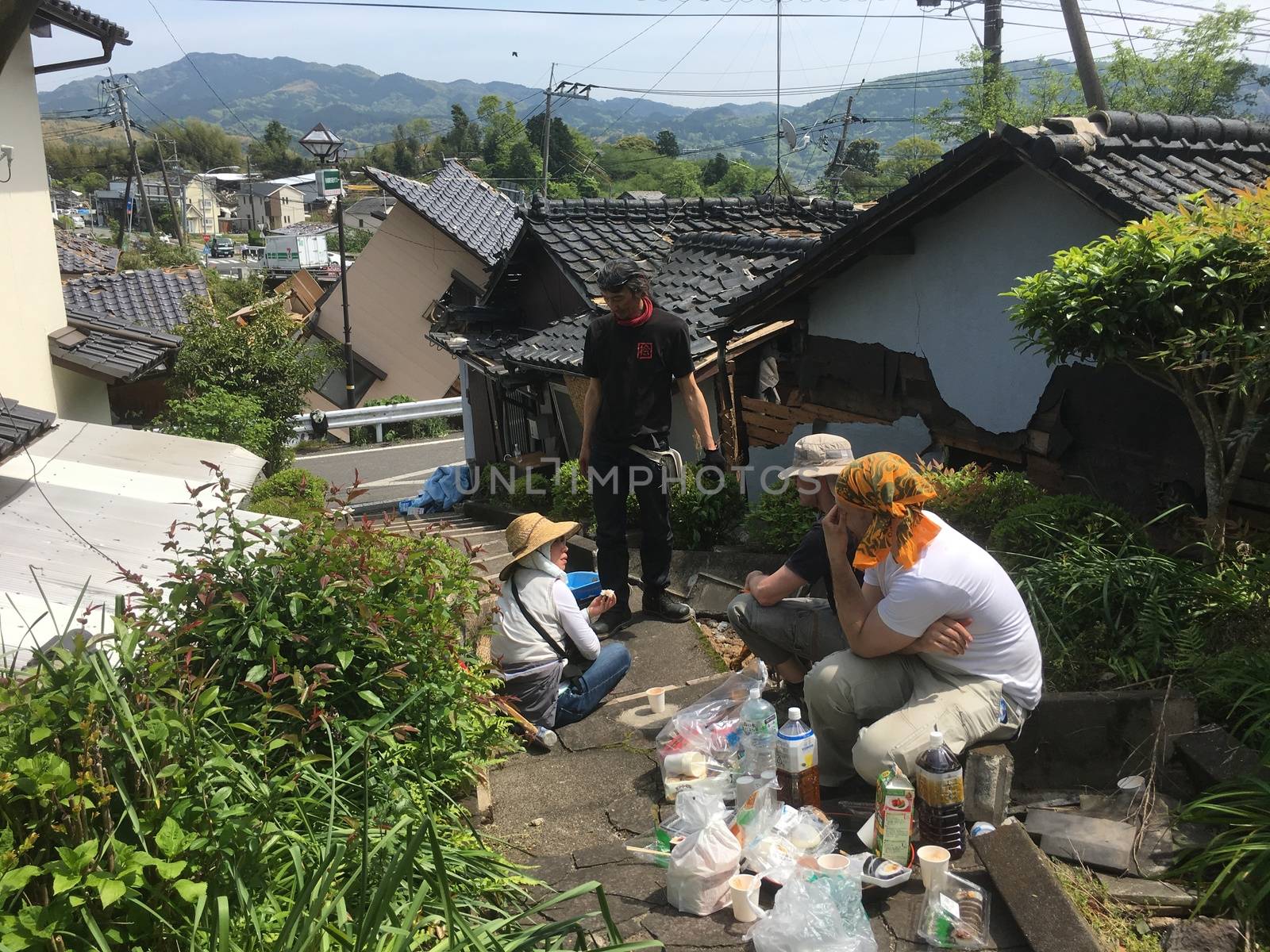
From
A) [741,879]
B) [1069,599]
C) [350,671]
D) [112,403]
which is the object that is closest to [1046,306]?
[1069,599]

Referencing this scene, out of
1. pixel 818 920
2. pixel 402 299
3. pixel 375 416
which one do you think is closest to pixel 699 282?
pixel 818 920

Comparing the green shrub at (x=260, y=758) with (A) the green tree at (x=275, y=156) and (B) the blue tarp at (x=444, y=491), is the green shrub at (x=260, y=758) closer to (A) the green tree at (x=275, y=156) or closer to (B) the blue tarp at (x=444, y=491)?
(B) the blue tarp at (x=444, y=491)

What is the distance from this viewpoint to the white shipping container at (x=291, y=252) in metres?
58.1

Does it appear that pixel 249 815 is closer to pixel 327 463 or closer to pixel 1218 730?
pixel 1218 730

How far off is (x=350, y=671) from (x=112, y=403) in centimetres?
1583

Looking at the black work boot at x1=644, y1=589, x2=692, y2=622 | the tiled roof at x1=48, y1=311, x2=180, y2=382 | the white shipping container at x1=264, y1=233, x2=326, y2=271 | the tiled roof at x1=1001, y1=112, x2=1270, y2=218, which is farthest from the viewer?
the white shipping container at x1=264, y1=233, x2=326, y2=271

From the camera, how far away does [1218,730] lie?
3.73 meters

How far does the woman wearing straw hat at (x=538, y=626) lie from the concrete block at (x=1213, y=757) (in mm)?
2746

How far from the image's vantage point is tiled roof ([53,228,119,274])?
921 inches

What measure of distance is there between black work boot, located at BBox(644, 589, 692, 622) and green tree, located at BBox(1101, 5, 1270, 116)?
34663mm

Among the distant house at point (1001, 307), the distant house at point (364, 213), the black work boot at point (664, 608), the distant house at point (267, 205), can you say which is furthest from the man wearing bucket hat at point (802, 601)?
the distant house at point (267, 205)

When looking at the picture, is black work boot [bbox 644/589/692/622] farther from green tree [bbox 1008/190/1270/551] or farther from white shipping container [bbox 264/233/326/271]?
white shipping container [bbox 264/233/326/271]

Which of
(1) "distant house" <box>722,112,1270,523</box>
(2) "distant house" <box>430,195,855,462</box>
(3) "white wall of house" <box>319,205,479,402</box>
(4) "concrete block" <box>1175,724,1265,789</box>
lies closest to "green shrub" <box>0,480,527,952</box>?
(4) "concrete block" <box>1175,724,1265,789</box>

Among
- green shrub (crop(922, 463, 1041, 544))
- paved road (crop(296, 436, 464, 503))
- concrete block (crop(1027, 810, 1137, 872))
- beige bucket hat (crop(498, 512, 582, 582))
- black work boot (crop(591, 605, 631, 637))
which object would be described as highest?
beige bucket hat (crop(498, 512, 582, 582))
